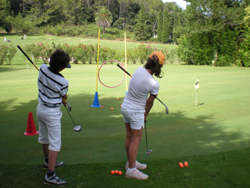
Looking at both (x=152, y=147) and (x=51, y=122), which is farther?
(x=152, y=147)

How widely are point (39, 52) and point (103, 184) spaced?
28039 mm

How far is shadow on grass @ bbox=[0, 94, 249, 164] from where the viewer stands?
4598 mm

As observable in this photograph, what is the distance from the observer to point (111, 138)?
556cm

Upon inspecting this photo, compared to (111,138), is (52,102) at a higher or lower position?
higher

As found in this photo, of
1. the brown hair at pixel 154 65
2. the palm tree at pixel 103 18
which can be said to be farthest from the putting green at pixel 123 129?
the palm tree at pixel 103 18

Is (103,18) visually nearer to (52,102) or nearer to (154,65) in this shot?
(154,65)

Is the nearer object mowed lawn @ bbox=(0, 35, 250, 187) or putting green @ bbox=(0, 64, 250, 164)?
mowed lawn @ bbox=(0, 35, 250, 187)

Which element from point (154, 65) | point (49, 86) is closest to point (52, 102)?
point (49, 86)

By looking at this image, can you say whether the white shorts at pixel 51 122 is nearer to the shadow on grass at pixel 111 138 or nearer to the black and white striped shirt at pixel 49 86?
the black and white striped shirt at pixel 49 86

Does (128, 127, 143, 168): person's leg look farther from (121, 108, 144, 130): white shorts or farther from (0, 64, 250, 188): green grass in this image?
(0, 64, 250, 188): green grass

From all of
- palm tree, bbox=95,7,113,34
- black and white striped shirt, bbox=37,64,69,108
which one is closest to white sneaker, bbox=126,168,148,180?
black and white striped shirt, bbox=37,64,69,108

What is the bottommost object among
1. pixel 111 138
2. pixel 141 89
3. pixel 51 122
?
pixel 111 138

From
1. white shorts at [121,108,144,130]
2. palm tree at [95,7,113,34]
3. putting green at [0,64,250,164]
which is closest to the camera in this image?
white shorts at [121,108,144,130]

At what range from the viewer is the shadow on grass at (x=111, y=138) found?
15.1 ft
